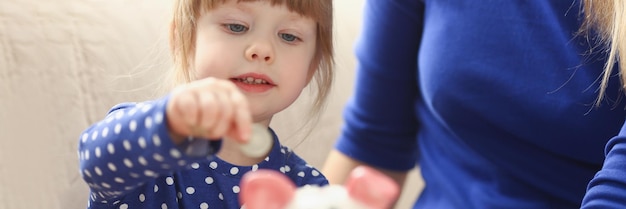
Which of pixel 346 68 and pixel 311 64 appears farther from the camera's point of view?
pixel 346 68

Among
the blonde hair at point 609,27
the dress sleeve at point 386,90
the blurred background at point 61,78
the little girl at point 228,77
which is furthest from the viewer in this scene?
the dress sleeve at point 386,90

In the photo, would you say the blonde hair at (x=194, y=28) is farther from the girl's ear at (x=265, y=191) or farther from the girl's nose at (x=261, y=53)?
the girl's ear at (x=265, y=191)

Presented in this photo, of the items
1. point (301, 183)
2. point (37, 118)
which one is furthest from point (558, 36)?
point (37, 118)

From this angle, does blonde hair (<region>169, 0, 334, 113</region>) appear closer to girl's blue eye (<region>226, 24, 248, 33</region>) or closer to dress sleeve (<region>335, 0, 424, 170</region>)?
girl's blue eye (<region>226, 24, 248, 33</region>)

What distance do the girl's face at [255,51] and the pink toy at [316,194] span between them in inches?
11.8

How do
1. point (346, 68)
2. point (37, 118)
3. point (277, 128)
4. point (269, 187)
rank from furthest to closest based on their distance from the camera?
point (346, 68)
point (277, 128)
point (37, 118)
point (269, 187)

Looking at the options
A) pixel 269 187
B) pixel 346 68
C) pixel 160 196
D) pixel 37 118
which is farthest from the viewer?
pixel 346 68

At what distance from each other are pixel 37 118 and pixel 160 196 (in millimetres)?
217

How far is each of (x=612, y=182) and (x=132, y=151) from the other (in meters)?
0.42

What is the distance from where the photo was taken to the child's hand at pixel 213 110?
0.50 meters

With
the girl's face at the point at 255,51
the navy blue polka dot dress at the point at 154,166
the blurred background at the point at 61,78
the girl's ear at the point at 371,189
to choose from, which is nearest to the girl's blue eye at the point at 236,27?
the girl's face at the point at 255,51

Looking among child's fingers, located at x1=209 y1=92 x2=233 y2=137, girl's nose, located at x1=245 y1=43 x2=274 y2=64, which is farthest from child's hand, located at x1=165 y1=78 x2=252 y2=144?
girl's nose, located at x1=245 y1=43 x2=274 y2=64

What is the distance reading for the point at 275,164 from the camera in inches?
34.1

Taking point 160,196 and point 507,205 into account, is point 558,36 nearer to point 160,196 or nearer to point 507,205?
point 507,205
